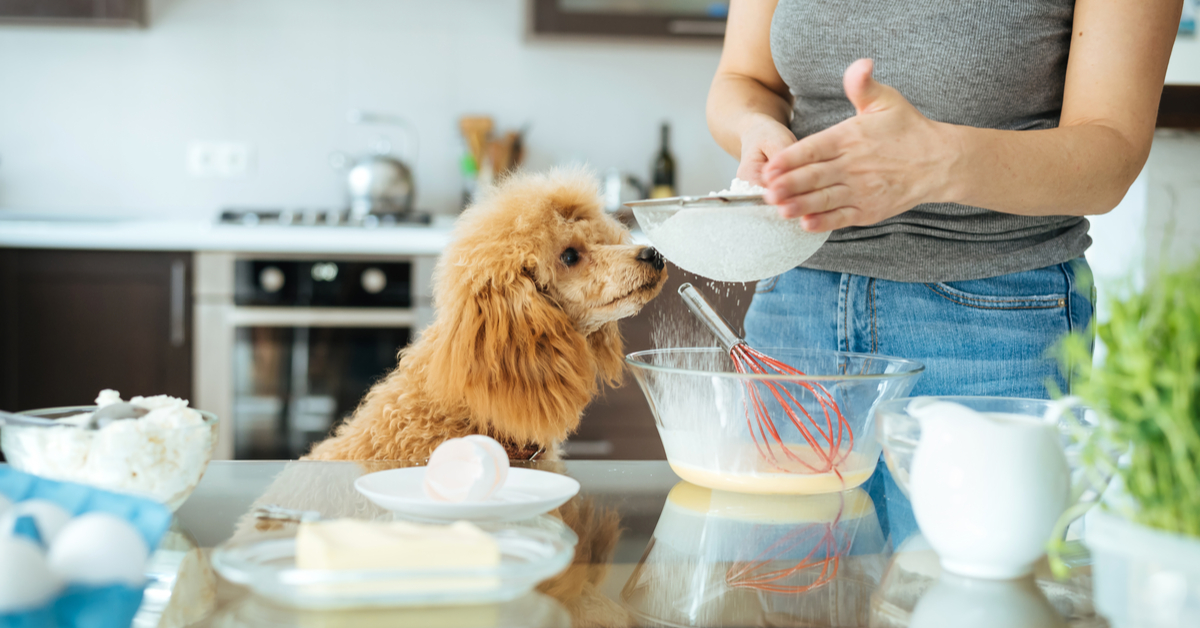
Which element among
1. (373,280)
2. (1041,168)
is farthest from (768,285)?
(373,280)

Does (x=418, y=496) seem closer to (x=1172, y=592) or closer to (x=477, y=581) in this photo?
(x=477, y=581)

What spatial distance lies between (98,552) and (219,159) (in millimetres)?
2644

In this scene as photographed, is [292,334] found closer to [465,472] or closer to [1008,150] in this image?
[465,472]

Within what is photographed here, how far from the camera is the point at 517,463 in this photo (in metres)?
0.79

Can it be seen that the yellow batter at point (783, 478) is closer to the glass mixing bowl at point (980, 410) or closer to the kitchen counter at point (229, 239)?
the glass mixing bowl at point (980, 410)

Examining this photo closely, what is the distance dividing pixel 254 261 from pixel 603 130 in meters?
1.23

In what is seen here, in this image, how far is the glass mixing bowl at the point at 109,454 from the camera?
560 mm

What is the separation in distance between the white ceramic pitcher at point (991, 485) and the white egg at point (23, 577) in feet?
1.52

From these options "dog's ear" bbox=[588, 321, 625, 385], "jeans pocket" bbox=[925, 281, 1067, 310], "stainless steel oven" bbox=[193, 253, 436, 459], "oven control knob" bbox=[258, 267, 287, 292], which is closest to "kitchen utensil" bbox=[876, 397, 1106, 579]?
"jeans pocket" bbox=[925, 281, 1067, 310]

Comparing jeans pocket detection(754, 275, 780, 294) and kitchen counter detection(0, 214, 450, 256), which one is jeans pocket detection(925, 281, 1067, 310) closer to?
jeans pocket detection(754, 275, 780, 294)

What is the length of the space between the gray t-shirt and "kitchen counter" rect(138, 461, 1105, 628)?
39 centimetres

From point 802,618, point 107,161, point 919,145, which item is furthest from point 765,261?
point 107,161

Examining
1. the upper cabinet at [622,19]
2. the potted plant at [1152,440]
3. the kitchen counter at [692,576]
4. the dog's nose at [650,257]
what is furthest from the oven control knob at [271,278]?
the potted plant at [1152,440]

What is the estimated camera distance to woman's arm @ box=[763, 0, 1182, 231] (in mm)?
678
